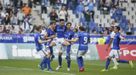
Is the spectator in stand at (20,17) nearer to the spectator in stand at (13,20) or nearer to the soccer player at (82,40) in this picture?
the spectator in stand at (13,20)

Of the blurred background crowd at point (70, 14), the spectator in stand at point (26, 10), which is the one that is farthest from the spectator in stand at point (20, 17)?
the spectator in stand at point (26, 10)

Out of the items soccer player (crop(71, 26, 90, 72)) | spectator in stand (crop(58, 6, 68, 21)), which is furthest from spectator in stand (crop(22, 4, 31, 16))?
soccer player (crop(71, 26, 90, 72))

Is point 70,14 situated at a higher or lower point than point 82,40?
lower

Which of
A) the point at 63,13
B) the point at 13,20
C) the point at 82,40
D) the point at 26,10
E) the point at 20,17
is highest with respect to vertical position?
the point at 26,10

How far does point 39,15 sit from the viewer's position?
41.2 meters

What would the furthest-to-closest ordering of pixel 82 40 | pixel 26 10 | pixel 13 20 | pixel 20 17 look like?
pixel 26 10
pixel 20 17
pixel 13 20
pixel 82 40

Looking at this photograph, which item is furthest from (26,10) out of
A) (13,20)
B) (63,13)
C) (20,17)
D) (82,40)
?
(82,40)

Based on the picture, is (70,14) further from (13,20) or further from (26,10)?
(13,20)

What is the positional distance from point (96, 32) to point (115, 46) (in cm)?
1288

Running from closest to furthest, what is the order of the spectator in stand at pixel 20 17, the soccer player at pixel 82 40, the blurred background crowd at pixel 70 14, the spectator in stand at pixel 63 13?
the soccer player at pixel 82 40, the blurred background crowd at pixel 70 14, the spectator in stand at pixel 20 17, the spectator in stand at pixel 63 13

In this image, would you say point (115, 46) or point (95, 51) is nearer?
point (115, 46)

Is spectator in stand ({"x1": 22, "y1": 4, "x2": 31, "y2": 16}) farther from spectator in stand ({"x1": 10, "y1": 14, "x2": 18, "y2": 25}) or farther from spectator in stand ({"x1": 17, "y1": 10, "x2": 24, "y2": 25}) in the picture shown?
spectator in stand ({"x1": 10, "y1": 14, "x2": 18, "y2": 25})

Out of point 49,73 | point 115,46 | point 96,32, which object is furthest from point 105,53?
point 49,73

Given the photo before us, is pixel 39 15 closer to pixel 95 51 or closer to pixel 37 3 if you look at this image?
pixel 37 3
